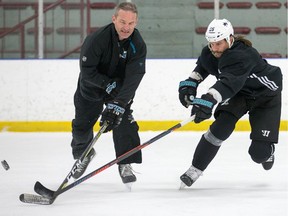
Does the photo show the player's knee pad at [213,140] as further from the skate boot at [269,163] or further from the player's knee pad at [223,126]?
the skate boot at [269,163]

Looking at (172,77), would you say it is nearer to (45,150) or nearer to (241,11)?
(241,11)

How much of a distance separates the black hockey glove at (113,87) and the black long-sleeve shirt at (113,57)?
0.02 m

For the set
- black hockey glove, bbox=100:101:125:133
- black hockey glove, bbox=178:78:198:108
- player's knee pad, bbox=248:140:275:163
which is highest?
black hockey glove, bbox=178:78:198:108

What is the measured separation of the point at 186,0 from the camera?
7008mm

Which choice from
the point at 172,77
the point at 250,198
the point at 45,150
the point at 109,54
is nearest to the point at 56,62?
Answer: the point at 172,77

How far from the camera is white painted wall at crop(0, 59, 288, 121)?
258 inches

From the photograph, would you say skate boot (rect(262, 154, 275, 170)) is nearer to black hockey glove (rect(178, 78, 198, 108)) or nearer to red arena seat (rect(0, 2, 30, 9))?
black hockey glove (rect(178, 78, 198, 108))

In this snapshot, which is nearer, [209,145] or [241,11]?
[209,145]

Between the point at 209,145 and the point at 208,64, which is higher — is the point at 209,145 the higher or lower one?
the lower one

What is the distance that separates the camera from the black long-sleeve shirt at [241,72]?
349 centimetres

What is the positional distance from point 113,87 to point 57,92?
9.51 feet

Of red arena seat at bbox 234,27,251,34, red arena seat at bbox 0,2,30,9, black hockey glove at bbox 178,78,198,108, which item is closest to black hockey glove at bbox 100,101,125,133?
black hockey glove at bbox 178,78,198,108

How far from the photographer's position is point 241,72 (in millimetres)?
3523

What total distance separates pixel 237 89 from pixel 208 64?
12.8 inches
